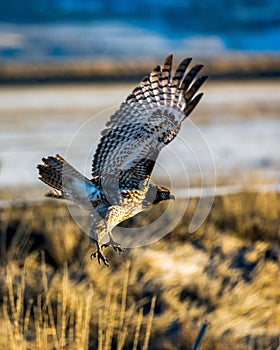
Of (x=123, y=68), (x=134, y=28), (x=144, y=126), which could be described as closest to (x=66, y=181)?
(x=144, y=126)

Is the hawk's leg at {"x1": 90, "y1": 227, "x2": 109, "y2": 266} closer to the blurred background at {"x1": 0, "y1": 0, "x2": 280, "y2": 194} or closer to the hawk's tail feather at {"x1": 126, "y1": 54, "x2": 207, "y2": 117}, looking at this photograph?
the hawk's tail feather at {"x1": 126, "y1": 54, "x2": 207, "y2": 117}

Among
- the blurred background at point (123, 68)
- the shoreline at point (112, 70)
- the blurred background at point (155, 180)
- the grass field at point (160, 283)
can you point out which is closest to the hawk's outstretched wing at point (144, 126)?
the blurred background at point (155, 180)

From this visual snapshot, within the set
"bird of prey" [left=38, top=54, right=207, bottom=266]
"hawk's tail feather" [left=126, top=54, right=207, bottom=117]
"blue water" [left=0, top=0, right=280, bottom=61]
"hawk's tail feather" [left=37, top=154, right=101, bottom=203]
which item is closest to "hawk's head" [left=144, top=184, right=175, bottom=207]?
"bird of prey" [left=38, top=54, right=207, bottom=266]

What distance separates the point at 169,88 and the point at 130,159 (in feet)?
1.38

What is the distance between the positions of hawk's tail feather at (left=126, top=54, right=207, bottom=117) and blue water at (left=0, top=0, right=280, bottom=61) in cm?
1603

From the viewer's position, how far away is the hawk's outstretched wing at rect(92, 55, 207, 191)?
2.27 metres

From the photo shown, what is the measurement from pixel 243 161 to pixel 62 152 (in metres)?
2.08

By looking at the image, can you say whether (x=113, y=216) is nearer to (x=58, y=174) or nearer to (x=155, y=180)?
(x=58, y=174)

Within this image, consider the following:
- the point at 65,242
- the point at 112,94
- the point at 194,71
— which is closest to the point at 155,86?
the point at 194,71

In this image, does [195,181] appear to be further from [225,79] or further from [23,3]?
→ [23,3]

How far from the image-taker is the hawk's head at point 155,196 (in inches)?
84.7

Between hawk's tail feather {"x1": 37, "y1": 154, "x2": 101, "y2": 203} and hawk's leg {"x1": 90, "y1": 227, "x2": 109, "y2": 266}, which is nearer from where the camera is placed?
hawk's leg {"x1": 90, "y1": 227, "x2": 109, "y2": 266}

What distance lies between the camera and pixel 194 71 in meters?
2.43

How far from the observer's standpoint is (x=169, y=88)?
2689mm
